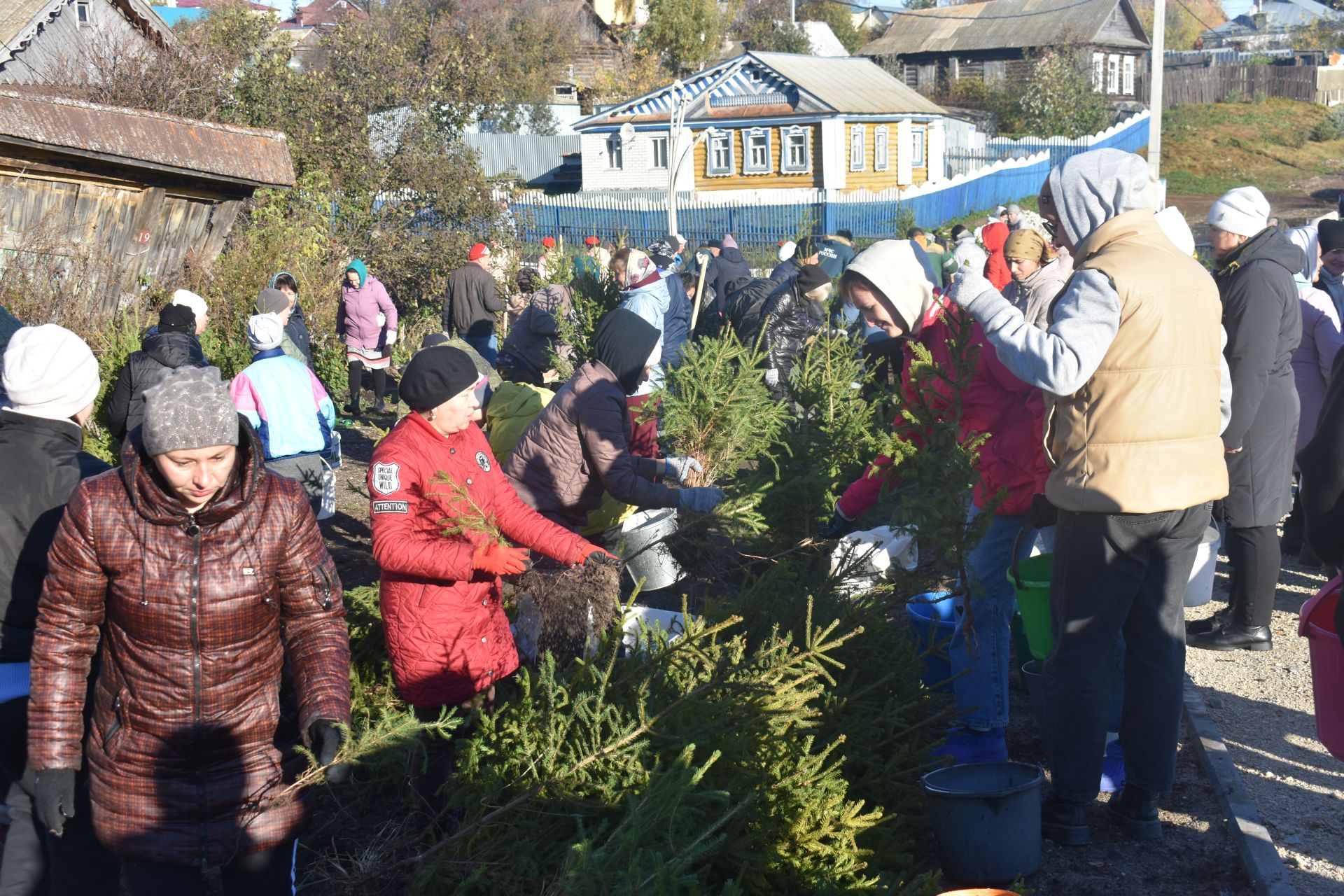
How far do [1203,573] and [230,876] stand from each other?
4043 mm

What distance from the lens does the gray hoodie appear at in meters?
3.13

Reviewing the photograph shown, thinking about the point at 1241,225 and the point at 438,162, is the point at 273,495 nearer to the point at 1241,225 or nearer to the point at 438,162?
the point at 1241,225

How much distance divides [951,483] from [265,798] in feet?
7.06

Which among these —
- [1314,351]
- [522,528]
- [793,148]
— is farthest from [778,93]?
[522,528]

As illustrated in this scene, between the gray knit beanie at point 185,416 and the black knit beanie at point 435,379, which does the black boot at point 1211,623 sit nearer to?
the black knit beanie at point 435,379

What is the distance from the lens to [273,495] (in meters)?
2.65

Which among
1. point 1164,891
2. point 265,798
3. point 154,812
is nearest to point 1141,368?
point 1164,891

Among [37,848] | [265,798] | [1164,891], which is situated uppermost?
[265,798]

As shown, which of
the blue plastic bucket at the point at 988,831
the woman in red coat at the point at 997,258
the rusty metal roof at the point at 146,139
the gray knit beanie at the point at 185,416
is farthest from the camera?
the rusty metal roof at the point at 146,139

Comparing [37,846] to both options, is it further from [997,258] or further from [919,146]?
[919,146]

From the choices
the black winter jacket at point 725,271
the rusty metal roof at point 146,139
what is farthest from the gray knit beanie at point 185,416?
the black winter jacket at point 725,271

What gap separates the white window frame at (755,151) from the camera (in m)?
37.2

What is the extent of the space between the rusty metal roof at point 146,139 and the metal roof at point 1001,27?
48943 mm

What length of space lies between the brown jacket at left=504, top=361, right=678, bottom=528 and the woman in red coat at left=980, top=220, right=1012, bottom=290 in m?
2.61
